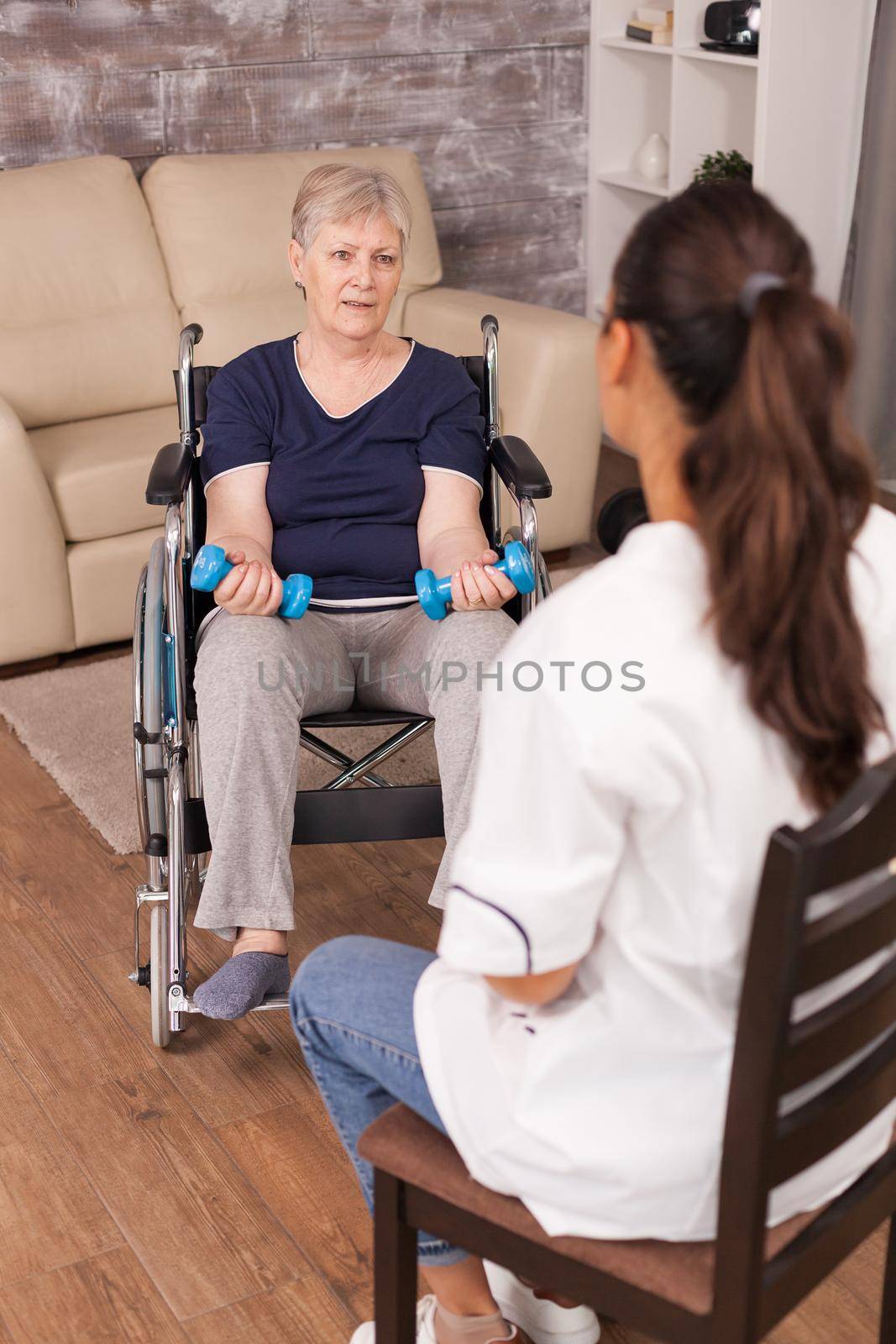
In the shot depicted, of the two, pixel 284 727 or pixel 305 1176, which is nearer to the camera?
pixel 305 1176

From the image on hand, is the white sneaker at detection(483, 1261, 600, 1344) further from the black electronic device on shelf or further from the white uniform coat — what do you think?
the black electronic device on shelf

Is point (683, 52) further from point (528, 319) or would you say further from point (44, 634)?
point (44, 634)

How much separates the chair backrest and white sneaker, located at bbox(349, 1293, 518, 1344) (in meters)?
0.46

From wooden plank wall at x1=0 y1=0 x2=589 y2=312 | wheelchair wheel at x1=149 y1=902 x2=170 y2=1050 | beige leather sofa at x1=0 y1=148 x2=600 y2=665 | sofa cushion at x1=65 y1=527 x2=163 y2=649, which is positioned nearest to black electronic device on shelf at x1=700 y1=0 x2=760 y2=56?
wooden plank wall at x1=0 y1=0 x2=589 y2=312

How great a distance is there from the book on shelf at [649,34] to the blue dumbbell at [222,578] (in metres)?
2.83

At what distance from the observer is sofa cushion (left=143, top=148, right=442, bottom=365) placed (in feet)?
11.8

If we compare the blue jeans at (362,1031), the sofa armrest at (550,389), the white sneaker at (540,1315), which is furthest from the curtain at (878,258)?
the blue jeans at (362,1031)

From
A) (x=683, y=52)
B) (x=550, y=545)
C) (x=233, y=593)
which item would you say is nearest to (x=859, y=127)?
(x=683, y=52)

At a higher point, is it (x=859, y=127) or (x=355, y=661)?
(x=859, y=127)

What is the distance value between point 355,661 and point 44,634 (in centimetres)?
124

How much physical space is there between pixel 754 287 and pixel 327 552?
1325mm

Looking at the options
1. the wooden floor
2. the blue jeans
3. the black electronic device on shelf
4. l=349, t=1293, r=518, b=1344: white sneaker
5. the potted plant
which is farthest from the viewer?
the potted plant

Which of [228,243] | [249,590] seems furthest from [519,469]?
[228,243]

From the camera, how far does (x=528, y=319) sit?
3506 mm
